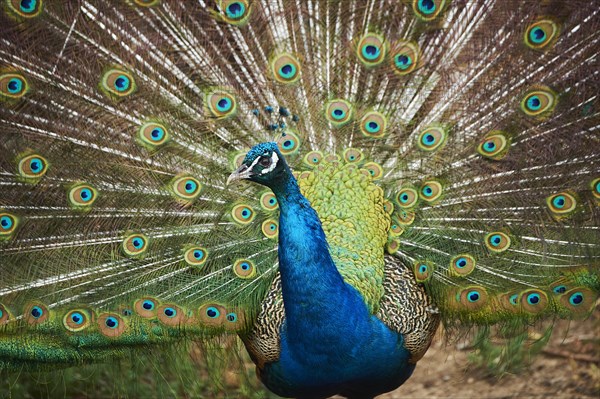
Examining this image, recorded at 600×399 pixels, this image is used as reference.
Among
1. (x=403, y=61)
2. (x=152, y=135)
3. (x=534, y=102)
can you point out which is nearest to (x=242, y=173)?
(x=152, y=135)

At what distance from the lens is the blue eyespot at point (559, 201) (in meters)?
2.87

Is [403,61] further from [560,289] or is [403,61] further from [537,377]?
[537,377]

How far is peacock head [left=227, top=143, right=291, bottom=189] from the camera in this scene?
2.19m

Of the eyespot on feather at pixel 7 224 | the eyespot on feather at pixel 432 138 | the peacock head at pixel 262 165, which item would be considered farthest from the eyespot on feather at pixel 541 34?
the eyespot on feather at pixel 7 224

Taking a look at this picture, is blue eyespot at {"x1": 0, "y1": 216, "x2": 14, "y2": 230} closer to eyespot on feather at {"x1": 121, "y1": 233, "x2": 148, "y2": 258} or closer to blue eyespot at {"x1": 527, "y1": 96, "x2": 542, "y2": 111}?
eyespot on feather at {"x1": 121, "y1": 233, "x2": 148, "y2": 258}

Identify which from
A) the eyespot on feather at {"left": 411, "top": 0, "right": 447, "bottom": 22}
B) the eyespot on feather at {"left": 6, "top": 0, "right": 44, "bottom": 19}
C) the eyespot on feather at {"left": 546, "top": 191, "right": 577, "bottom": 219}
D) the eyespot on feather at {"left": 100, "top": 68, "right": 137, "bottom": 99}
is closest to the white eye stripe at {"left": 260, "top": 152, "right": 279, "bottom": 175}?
the eyespot on feather at {"left": 100, "top": 68, "right": 137, "bottom": 99}

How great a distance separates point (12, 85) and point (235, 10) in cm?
82

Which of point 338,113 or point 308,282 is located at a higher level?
point 338,113

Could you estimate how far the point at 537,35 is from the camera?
279cm

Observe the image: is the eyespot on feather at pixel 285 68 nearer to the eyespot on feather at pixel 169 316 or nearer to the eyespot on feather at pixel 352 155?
the eyespot on feather at pixel 352 155

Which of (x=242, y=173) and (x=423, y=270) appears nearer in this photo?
(x=242, y=173)

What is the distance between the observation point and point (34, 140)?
2.80 meters

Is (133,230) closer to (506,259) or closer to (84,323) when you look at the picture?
(84,323)

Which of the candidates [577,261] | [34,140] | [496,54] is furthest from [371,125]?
[34,140]
